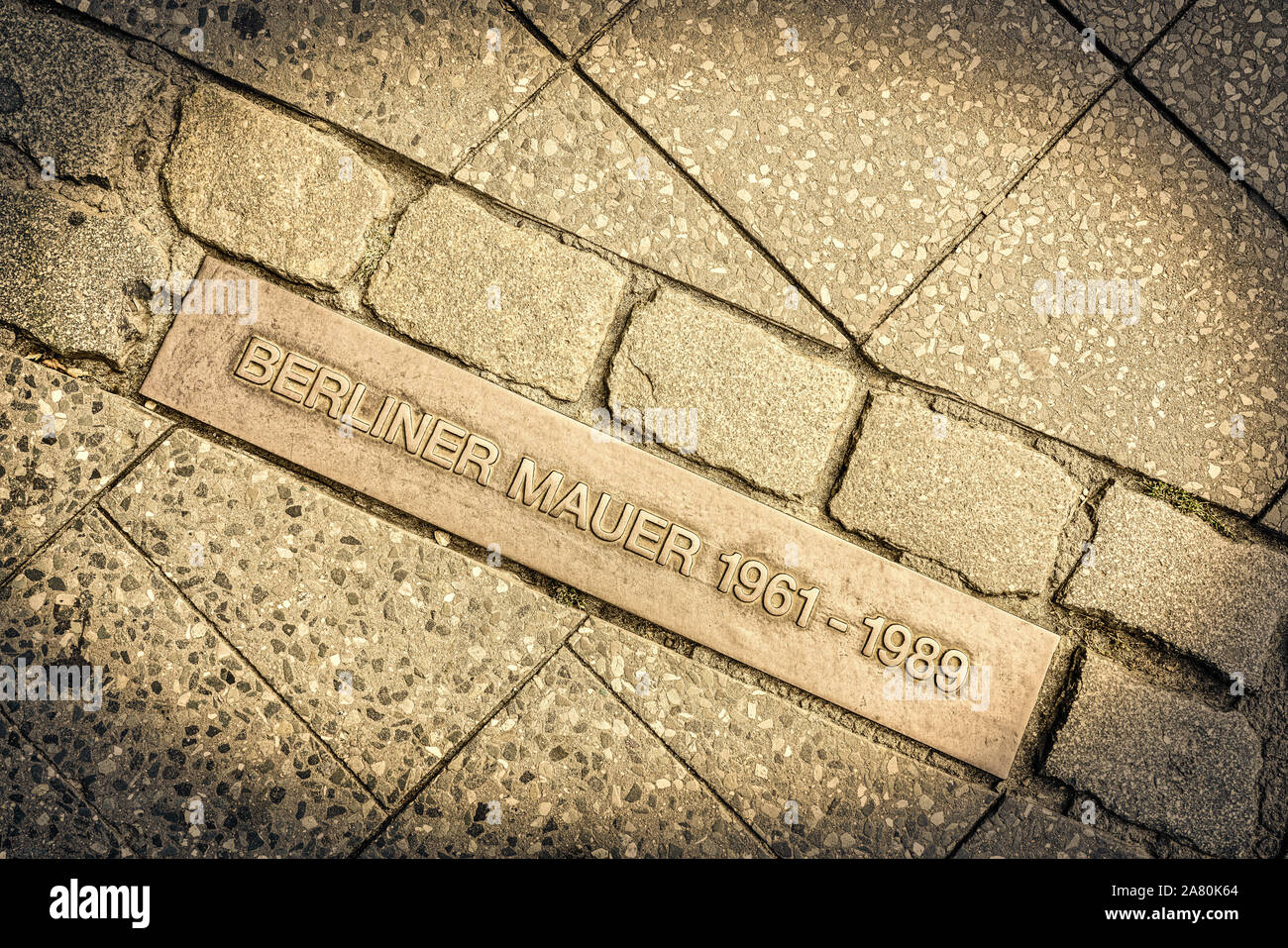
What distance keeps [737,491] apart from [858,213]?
0.90 metres

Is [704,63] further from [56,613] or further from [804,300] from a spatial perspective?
[56,613]

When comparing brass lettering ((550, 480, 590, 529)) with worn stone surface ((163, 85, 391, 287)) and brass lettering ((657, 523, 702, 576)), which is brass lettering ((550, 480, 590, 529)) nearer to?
brass lettering ((657, 523, 702, 576))

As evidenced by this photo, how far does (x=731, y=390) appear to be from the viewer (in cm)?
216

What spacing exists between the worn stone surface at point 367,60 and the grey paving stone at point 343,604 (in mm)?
1050

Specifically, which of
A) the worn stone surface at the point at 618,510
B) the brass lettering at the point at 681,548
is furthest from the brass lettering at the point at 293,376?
the brass lettering at the point at 681,548

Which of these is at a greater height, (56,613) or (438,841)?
(56,613)

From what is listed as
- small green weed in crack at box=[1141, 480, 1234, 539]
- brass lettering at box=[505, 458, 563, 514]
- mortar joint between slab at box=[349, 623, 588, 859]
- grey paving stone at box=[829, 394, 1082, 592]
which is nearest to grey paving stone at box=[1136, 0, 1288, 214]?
small green weed in crack at box=[1141, 480, 1234, 539]

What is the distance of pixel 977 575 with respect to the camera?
2.18 meters

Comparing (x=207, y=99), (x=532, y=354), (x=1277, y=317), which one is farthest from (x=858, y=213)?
(x=207, y=99)

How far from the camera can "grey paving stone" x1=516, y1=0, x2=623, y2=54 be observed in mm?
A: 2199

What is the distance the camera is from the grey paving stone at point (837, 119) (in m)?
2.20

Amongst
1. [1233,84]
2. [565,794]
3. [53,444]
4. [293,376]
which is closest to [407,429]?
[293,376]

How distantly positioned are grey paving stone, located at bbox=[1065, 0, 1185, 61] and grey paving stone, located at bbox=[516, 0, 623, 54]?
142 centimetres

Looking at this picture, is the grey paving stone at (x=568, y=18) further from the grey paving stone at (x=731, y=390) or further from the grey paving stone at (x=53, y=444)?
the grey paving stone at (x=53, y=444)
